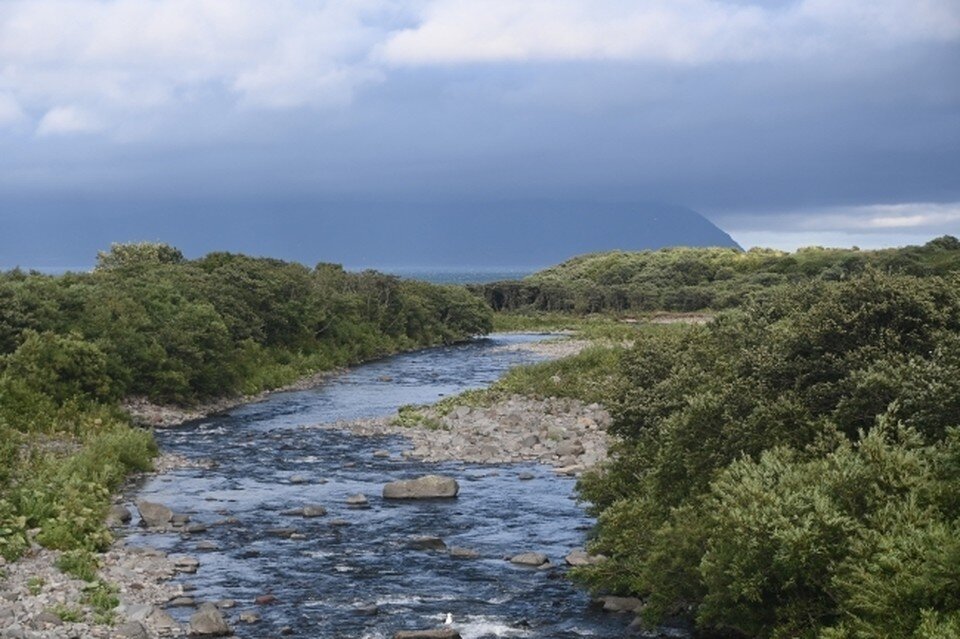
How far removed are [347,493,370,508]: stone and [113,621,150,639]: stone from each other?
1112cm

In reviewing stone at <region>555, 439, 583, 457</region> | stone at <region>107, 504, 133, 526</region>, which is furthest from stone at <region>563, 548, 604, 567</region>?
stone at <region>555, 439, 583, 457</region>

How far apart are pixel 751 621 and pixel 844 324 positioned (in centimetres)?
676

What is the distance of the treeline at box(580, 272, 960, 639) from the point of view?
48.0 feet

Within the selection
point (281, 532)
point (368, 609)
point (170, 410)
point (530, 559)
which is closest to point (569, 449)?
point (281, 532)

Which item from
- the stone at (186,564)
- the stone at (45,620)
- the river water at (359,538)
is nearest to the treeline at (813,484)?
the river water at (359,538)

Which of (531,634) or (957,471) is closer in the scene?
(957,471)

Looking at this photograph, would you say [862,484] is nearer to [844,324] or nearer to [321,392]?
[844,324]

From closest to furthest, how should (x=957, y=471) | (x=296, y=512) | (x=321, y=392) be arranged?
(x=957, y=471) → (x=296, y=512) → (x=321, y=392)

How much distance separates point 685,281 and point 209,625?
14977 cm

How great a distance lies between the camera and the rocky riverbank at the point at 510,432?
37938 millimetres

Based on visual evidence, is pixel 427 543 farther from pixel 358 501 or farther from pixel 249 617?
pixel 249 617

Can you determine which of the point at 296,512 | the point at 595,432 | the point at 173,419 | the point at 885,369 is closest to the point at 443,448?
the point at 595,432

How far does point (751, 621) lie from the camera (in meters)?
16.8

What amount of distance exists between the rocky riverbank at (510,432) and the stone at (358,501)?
734 centimetres
